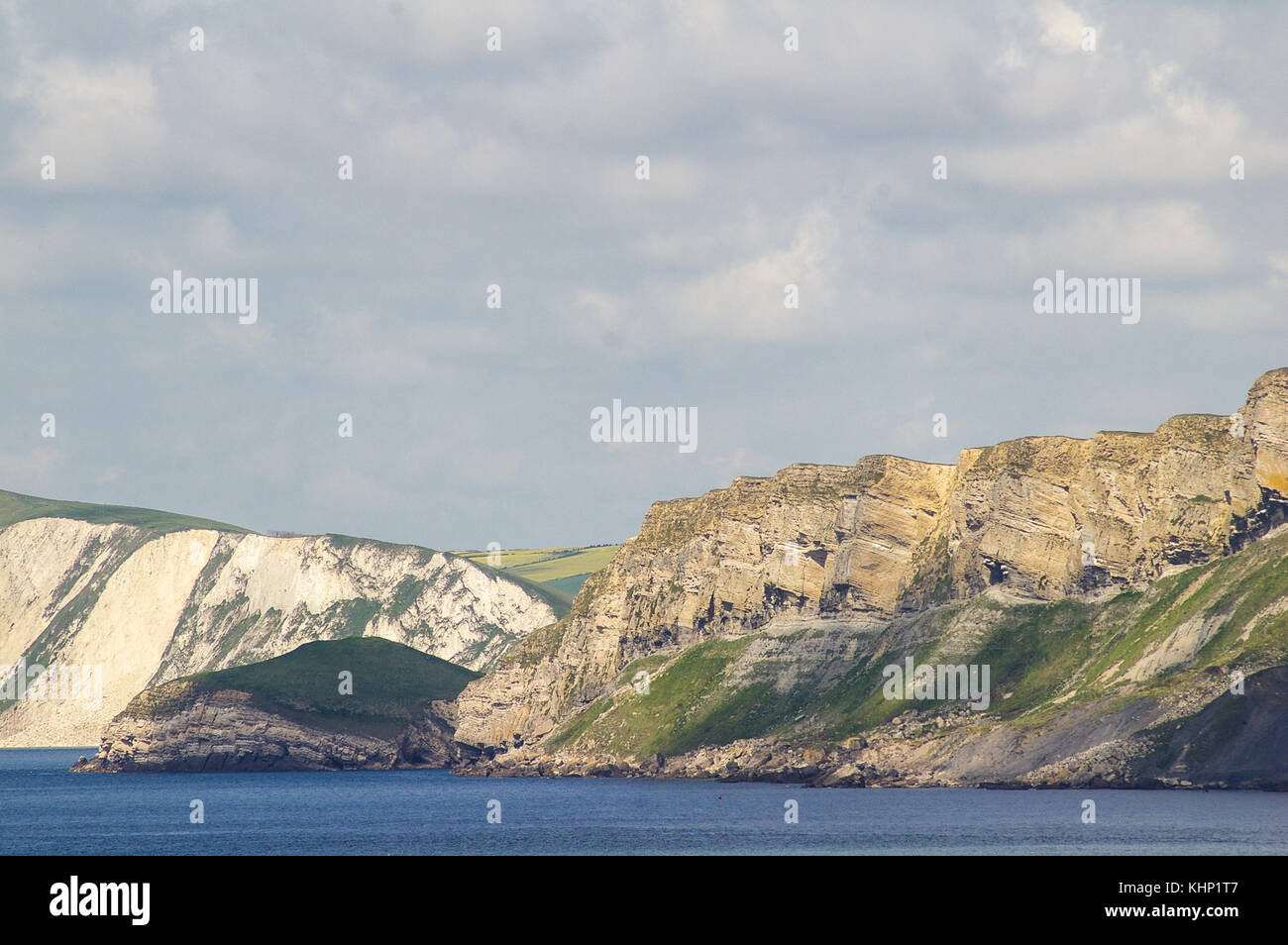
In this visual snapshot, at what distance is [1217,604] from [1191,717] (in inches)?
892

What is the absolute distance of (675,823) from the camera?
125 m

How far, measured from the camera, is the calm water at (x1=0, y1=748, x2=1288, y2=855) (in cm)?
9962

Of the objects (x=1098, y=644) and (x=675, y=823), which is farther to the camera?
(x=1098, y=644)

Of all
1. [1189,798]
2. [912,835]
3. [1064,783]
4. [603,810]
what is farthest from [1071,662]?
[912,835]

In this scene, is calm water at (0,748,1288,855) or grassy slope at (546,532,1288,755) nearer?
calm water at (0,748,1288,855)

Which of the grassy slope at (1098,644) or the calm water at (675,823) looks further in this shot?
the grassy slope at (1098,644)

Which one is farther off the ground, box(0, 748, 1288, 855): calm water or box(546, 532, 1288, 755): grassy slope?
box(546, 532, 1288, 755): grassy slope

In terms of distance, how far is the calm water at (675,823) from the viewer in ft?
327

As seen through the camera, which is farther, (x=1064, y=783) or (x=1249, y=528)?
(x=1249, y=528)

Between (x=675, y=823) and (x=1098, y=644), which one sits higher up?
(x=1098, y=644)

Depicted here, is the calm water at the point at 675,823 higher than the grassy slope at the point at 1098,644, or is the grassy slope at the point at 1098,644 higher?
the grassy slope at the point at 1098,644

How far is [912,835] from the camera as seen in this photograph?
10569cm
